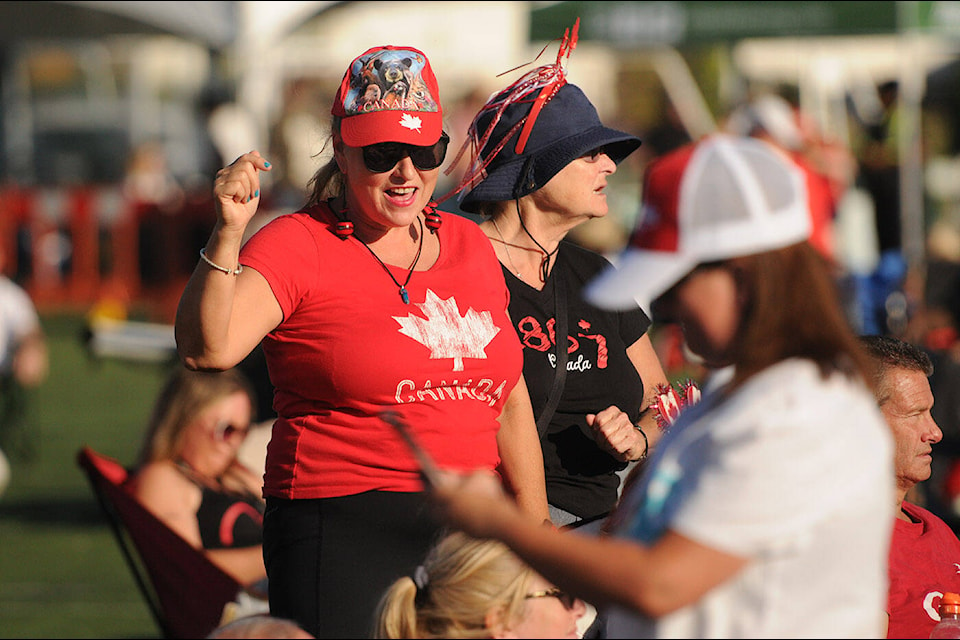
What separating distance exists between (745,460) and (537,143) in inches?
75.7

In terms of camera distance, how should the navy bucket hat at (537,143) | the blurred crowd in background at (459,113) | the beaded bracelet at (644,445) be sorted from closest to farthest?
the beaded bracelet at (644,445), the navy bucket hat at (537,143), the blurred crowd in background at (459,113)

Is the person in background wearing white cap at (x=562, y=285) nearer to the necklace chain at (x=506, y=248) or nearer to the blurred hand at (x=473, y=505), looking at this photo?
the necklace chain at (x=506, y=248)

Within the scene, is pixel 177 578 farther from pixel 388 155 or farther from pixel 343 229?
pixel 388 155

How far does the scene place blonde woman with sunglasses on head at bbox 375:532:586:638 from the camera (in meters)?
2.46

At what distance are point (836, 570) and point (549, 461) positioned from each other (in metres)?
1.65

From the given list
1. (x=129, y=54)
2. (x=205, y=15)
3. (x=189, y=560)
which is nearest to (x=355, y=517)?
(x=189, y=560)

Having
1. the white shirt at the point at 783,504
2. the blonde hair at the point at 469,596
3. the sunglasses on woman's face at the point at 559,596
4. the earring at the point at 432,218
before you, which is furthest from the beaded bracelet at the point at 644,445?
the white shirt at the point at 783,504

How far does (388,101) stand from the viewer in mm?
3180

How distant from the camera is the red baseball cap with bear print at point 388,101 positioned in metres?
3.16

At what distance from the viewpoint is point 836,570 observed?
2.05 meters

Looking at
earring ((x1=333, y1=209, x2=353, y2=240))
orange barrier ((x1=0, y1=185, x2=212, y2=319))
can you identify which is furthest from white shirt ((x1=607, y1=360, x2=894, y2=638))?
orange barrier ((x1=0, y1=185, x2=212, y2=319))

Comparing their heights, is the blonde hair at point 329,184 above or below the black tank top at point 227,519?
above

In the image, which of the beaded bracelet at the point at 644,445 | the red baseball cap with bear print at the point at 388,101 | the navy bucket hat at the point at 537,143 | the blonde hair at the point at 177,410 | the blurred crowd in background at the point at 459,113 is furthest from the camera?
the blurred crowd in background at the point at 459,113

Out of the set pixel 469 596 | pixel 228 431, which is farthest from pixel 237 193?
pixel 228 431
